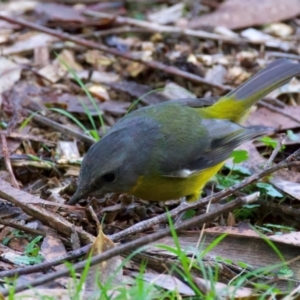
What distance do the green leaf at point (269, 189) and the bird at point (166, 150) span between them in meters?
0.34

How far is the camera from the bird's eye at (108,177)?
4.51 m

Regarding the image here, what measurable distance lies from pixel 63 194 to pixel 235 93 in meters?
1.76

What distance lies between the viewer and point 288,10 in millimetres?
8383

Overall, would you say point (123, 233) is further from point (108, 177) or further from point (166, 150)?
point (166, 150)

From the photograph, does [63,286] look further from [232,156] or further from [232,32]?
[232,32]

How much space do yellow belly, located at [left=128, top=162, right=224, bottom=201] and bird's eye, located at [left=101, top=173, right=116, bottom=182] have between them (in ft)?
0.88

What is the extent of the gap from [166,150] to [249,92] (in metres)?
1.23

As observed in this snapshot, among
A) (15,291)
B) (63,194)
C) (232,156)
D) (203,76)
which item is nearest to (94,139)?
(63,194)

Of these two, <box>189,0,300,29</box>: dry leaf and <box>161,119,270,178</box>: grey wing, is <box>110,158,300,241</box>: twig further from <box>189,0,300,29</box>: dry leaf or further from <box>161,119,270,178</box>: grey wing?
<box>189,0,300,29</box>: dry leaf

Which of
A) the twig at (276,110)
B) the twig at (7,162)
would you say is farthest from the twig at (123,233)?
the twig at (276,110)

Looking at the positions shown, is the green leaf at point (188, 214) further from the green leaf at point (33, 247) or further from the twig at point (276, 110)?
the twig at point (276, 110)

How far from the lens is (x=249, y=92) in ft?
19.0

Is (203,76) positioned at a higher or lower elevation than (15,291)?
lower

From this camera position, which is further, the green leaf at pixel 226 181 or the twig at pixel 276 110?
the twig at pixel 276 110
